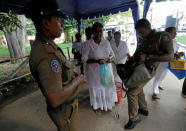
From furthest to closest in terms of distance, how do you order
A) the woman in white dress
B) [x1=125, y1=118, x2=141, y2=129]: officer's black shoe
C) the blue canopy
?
1. the blue canopy
2. the woman in white dress
3. [x1=125, y1=118, x2=141, y2=129]: officer's black shoe

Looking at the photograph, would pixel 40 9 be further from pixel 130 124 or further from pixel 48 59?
pixel 130 124

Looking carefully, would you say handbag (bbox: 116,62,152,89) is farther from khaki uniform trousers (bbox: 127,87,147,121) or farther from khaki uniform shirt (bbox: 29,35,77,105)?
khaki uniform shirt (bbox: 29,35,77,105)

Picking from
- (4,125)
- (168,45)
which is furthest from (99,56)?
(4,125)

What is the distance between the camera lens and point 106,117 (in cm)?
217

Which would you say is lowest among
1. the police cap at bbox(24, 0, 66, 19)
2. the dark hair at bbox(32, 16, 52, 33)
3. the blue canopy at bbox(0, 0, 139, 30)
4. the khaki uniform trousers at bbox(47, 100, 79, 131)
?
the khaki uniform trousers at bbox(47, 100, 79, 131)

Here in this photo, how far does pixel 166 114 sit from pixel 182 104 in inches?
23.8

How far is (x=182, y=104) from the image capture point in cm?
235

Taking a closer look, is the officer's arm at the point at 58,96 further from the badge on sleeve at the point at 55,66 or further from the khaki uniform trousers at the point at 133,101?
the khaki uniform trousers at the point at 133,101

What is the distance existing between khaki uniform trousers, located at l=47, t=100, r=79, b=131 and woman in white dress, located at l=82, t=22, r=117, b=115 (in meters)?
1.14

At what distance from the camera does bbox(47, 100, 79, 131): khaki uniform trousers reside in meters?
0.93

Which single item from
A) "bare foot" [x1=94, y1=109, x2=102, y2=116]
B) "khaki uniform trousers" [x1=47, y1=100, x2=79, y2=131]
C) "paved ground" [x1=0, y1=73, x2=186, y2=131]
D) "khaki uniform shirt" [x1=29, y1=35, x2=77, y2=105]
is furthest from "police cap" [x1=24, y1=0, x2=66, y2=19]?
"bare foot" [x1=94, y1=109, x2=102, y2=116]

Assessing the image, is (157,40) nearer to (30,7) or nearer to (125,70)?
(125,70)

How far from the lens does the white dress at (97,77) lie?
79.5 inches

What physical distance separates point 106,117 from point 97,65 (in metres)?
1.13
